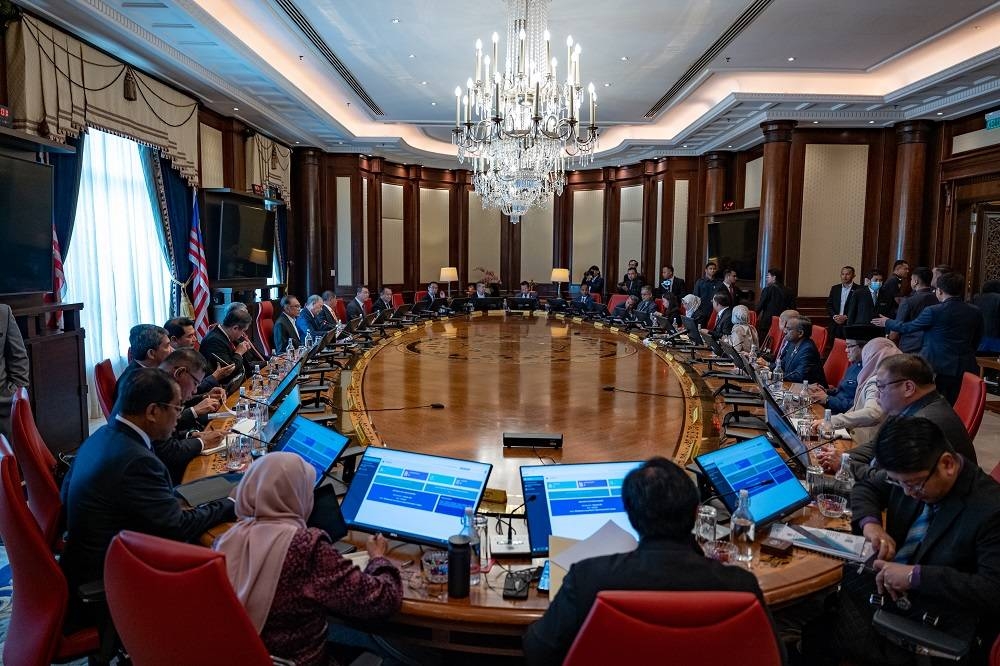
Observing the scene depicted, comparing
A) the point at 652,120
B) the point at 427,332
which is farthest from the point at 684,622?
the point at 652,120

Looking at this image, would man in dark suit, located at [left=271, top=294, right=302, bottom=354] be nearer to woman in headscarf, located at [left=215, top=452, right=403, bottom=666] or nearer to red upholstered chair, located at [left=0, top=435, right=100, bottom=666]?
red upholstered chair, located at [left=0, top=435, right=100, bottom=666]

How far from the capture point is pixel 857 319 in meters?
8.01

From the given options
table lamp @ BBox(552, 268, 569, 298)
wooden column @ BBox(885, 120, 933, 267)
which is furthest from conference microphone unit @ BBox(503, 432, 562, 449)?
table lamp @ BBox(552, 268, 569, 298)

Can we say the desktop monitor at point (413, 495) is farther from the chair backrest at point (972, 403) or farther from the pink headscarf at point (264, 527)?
the chair backrest at point (972, 403)

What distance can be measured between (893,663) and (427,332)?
6.66 meters

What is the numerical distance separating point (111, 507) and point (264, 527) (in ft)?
2.48

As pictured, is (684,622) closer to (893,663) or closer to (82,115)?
(893,663)

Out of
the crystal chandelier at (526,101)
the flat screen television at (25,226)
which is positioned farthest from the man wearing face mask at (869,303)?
the flat screen television at (25,226)

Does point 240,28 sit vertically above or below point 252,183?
above

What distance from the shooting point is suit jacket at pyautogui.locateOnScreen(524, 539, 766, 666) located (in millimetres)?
1363

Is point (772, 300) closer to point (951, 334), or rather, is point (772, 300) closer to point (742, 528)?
point (951, 334)

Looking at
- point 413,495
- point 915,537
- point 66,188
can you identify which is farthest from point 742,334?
point 66,188

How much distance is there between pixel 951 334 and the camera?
5.48 metres

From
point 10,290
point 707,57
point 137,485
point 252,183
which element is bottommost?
point 137,485
